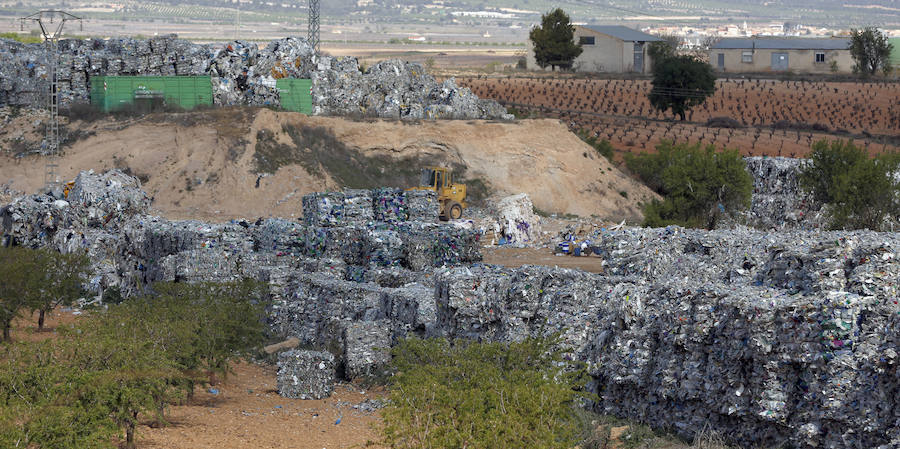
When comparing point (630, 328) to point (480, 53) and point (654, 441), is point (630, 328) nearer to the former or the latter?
point (654, 441)

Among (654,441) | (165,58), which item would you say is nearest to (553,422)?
(654,441)

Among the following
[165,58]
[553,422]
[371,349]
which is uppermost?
[165,58]

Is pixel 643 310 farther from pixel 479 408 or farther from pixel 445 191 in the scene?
pixel 445 191

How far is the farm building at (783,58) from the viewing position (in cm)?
10169

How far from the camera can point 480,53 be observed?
144 metres

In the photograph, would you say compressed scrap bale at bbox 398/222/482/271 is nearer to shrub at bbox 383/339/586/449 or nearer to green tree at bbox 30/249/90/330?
green tree at bbox 30/249/90/330

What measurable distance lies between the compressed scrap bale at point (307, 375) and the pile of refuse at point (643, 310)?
0.03 m

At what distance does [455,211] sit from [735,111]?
144ft

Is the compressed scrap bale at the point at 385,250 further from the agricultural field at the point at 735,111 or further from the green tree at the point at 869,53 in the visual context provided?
the green tree at the point at 869,53

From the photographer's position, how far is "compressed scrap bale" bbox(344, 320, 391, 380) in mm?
21812

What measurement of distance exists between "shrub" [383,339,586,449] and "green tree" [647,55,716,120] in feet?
196

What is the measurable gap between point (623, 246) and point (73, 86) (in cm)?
3568

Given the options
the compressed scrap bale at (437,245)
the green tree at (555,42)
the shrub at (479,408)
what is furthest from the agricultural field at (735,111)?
the shrub at (479,408)

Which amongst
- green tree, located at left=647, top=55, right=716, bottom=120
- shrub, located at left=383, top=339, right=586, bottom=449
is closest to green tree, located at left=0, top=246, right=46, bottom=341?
shrub, located at left=383, top=339, right=586, bottom=449
